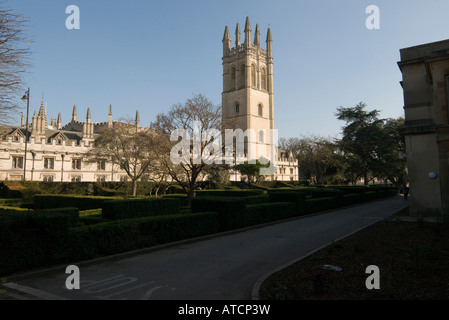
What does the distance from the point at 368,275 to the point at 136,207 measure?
37.3 ft

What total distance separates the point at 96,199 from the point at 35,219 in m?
13.6

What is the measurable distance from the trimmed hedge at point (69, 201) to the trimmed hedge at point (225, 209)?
28.1 feet

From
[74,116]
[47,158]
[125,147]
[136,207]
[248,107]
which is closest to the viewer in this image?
[136,207]

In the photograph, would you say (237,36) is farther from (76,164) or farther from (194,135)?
(194,135)

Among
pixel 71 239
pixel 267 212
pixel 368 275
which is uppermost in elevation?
pixel 71 239

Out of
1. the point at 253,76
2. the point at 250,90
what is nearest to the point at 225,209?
the point at 250,90

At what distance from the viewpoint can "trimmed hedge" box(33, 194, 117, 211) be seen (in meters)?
20.4

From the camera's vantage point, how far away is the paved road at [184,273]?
Answer: 5.88 meters

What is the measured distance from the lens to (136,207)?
14844 millimetres

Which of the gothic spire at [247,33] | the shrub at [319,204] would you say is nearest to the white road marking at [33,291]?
the shrub at [319,204]
